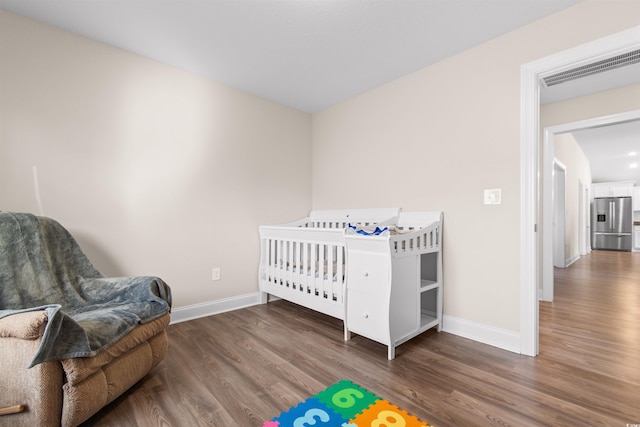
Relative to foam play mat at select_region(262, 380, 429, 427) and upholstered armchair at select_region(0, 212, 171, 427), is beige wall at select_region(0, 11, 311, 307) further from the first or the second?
foam play mat at select_region(262, 380, 429, 427)

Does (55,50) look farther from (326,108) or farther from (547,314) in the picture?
(547,314)

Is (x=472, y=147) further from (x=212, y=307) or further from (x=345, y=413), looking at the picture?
(x=212, y=307)

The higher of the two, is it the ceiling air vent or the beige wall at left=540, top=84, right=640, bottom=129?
the beige wall at left=540, top=84, right=640, bottom=129

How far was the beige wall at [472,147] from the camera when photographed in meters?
1.83

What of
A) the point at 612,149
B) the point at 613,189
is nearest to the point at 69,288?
the point at 612,149

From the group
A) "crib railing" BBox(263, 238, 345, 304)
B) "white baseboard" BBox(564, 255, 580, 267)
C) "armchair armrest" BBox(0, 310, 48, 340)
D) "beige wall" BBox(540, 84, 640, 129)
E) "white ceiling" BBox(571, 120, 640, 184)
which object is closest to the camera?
"armchair armrest" BBox(0, 310, 48, 340)

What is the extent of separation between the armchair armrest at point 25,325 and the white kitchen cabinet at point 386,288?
1.58 m

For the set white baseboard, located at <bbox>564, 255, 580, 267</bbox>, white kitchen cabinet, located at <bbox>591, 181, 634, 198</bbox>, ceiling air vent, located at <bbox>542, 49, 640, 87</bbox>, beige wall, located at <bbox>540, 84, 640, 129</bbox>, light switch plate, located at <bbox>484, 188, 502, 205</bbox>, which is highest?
beige wall, located at <bbox>540, 84, 640, 129</bbox>

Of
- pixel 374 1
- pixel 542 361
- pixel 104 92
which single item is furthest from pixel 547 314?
pixel 104 92

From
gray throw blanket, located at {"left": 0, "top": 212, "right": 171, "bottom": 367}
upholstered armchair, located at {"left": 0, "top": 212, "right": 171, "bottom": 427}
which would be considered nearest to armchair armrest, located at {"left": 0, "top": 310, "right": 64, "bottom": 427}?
upholstered armchair, located at {"left": 0, "top": 212, "right": 171, "bottom": 427}

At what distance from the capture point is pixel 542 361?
174cm

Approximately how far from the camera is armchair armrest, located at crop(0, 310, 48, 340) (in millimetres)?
1033

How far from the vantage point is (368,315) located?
6.22 ft

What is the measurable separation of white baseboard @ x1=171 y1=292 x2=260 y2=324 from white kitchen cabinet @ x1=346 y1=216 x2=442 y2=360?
123 cm
